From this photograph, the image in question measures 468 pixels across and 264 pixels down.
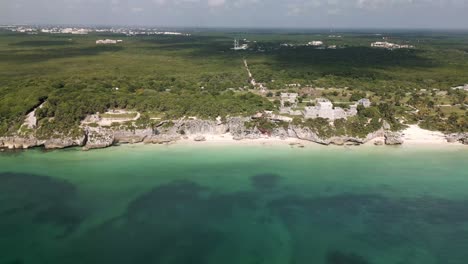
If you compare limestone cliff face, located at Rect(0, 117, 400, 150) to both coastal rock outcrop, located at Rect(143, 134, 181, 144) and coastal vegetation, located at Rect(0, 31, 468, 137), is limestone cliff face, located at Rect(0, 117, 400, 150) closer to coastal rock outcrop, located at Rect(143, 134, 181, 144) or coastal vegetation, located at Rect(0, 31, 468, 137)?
coastal rock outcrop, located at Rect(143, 134, 181, 144)

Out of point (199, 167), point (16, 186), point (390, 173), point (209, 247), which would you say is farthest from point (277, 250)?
point (16, 186)

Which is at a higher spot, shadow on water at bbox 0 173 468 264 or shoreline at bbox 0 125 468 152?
shoreline at bbox 0 125 468 152

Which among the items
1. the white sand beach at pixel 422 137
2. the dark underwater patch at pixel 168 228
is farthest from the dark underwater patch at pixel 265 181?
the white sand beach at pixel 422 137

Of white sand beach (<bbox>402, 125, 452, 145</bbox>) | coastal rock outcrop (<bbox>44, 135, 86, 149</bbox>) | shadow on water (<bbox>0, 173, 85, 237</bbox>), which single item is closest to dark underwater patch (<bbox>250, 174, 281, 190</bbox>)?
shadow on water (<bbox>0, 173, 85, 237</bbox>)

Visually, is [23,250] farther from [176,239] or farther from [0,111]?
[0,111]

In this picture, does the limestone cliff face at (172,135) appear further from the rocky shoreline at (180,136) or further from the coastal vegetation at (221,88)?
the coastal vegetation at (221,88)

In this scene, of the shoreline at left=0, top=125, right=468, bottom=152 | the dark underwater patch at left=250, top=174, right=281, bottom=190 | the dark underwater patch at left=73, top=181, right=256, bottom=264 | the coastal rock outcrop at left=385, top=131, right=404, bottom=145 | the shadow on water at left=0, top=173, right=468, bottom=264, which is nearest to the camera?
the dark underwater patch at left=73, top=181, right=256, bottom=264

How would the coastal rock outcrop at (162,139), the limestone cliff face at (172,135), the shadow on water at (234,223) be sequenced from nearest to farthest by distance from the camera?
the shadow on water at (234,223) < the limestone cliff face at (172,135) < the coastal rock outcrop at (162,139)
